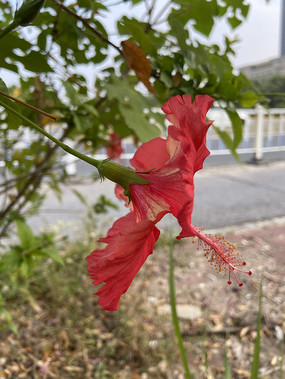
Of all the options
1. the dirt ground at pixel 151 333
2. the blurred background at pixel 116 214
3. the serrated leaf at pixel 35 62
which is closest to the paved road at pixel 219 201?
the blurred background at pixel 116 214

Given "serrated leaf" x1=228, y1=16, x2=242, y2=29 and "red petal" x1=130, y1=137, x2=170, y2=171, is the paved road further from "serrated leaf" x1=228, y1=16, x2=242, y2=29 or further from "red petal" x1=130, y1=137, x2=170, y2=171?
"red petal" x1=130, y1=137, x2=170, y2=171

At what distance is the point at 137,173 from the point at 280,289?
1.47 meters

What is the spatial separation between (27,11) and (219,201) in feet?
8.91

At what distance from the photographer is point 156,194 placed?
22cm

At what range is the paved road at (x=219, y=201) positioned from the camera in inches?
91.2

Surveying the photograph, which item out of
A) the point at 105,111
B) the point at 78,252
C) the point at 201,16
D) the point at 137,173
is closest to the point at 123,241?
the point at 137,173

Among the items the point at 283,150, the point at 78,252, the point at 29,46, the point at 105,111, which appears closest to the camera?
the point at 29,46

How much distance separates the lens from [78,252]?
1616mm

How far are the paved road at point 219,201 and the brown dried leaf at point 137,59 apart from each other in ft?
4.57

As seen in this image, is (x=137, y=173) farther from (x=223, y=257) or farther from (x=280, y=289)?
(x=280, y=289)

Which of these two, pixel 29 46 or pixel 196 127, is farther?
pixel 29 46

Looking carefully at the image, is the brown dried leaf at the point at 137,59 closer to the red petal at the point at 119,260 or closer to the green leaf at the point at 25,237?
the red petal at the point at 119,260

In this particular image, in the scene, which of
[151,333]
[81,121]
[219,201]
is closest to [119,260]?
[81,121]

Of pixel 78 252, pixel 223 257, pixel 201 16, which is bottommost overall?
pixel 78 252
